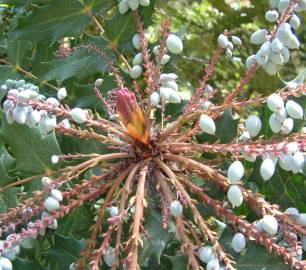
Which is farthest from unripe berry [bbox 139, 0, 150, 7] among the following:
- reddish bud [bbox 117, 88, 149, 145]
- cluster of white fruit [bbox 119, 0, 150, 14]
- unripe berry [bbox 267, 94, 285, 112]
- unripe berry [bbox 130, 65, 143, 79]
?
unripe berry [bbox 267, 94, 285, 112]

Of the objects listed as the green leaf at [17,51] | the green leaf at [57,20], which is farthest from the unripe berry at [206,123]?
the green leaf at [17,51]

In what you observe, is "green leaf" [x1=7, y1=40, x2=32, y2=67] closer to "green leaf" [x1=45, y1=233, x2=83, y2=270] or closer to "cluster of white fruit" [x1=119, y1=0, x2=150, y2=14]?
"cluster of white fruit" [x1=119, y1=0, x2=150, y2=14]

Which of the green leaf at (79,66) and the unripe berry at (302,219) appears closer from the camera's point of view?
the unripe berry at (302,219)

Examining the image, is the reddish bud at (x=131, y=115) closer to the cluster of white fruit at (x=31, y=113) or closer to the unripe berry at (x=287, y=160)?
the cluster of white fruit at (x=31, y=113)

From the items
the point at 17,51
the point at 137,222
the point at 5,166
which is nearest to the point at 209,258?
the point at 137,222

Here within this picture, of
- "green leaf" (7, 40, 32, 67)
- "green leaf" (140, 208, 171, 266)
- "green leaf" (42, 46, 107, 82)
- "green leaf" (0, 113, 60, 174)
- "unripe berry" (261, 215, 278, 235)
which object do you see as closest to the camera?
"unripe berry" (261, 215, 278, 235)

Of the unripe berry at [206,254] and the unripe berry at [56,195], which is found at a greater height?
the unripe berry at [56,195]
